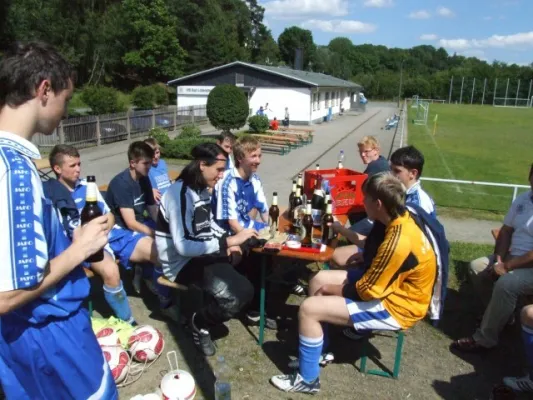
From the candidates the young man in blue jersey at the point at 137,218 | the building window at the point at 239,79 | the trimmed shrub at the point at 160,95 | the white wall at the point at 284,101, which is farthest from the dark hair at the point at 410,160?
the trimmed shrub at the point at 160,95

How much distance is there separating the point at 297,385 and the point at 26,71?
3054 mm

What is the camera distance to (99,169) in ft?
46.8

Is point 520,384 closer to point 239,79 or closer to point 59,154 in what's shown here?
point 59,154

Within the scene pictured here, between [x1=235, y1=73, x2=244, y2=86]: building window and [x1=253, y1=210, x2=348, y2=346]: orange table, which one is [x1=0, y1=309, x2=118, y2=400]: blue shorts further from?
[x1=235, y1=73, x2=244, y2=86]: building window

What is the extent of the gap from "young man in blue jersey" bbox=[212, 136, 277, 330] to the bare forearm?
314 centimetres

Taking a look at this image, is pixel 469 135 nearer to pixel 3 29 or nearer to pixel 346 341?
pixel 346 341

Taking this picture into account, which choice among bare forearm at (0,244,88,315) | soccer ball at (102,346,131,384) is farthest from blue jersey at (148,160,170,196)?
bare forearm at (0,244,88,315)

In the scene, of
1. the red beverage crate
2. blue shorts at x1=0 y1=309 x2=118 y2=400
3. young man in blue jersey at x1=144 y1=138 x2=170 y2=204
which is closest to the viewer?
blue shorts at x1=0 y1=309 x2=118 y2=400

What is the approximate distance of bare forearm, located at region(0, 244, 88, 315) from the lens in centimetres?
145

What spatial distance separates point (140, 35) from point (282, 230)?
57109mm

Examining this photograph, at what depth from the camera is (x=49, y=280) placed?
1566 millimetres

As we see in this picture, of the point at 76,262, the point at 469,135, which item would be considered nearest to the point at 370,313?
the point at 76,262

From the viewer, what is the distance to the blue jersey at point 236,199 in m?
→ 4.85

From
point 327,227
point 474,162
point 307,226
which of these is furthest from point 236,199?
point 474,162
